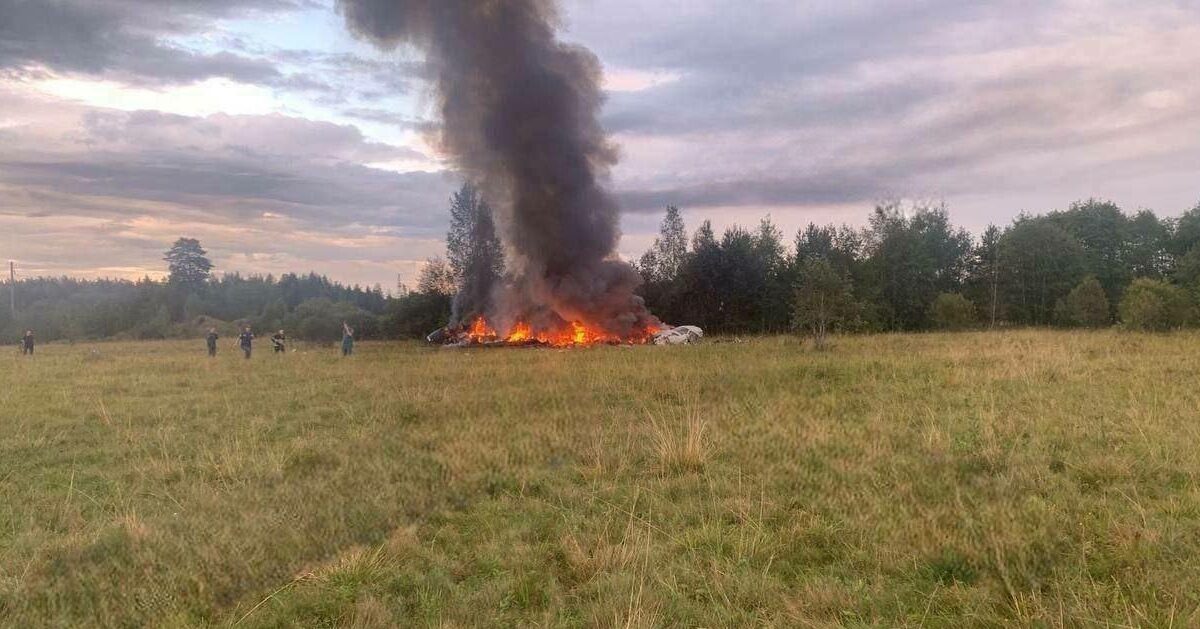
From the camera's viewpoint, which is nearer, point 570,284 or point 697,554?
point 697,554

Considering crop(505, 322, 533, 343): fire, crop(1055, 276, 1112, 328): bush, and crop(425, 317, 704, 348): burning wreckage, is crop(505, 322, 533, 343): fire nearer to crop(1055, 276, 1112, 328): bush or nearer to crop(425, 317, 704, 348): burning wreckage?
crop(425, 317, 704, 348): burning wreckage

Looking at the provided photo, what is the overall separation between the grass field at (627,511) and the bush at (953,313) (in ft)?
109

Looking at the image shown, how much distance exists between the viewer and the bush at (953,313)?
4369 cm

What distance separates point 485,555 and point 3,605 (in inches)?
140

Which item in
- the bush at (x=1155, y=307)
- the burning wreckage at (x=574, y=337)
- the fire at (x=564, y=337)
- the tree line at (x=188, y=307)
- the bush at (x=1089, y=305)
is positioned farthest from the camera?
the tree line at (x=188, y=307)

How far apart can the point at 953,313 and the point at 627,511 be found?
1755 inches

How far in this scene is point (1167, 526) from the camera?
5.25m

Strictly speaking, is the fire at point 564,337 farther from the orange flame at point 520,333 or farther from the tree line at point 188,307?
the tree line at point 188,307

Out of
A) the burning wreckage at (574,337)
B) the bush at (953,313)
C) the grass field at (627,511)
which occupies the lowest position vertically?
the grass field at (627,511)

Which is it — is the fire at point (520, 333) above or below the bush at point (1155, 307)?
below

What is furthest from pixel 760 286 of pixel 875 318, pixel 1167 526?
pixel 1167 526

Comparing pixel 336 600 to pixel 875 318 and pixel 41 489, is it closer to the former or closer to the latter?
pixel 41 489

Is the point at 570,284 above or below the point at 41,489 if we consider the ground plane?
above

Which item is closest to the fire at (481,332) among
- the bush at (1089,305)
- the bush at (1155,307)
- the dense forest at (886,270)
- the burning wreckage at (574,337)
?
the burning wreckage at (574,337)
